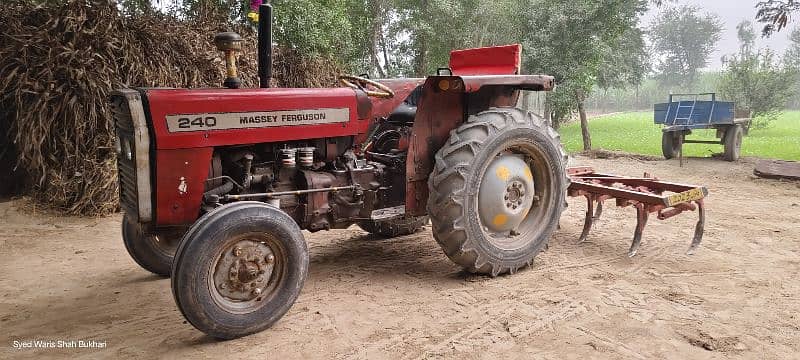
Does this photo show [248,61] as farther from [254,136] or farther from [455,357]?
[455,357]

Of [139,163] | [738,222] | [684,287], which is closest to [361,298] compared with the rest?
[139,163]

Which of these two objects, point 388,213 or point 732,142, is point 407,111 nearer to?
point 388,213

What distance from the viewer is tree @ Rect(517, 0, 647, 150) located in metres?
11.7

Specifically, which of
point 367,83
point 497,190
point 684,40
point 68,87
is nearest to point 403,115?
point 367,83

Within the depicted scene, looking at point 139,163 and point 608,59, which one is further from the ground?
point 608,59

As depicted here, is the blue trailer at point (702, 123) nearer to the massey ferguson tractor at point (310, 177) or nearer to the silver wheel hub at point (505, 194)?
the massey ferguson tractor at point (310, 177)

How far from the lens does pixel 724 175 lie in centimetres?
860

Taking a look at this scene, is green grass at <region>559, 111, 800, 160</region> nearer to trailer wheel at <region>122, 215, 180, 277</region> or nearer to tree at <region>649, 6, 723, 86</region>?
trailer wheel at <region>122, 215, 180, 277</region>

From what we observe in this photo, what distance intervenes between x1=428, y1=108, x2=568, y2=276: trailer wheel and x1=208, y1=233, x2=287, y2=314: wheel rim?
3.63 ft

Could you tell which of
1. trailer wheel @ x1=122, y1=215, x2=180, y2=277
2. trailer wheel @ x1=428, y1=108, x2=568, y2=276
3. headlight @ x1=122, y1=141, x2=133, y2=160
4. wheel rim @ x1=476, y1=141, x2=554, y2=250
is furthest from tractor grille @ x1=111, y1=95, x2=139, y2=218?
wheel rim @ x1=476, y1=141, x2=554, y2=250

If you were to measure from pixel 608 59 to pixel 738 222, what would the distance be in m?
13.0

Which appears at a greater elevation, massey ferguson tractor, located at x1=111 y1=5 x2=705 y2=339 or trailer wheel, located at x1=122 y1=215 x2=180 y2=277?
massey ferguson tractor, located at x1=111 y1=5 x2=705 y2=339

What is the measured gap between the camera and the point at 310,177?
3357mm

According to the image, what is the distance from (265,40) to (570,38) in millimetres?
10261
